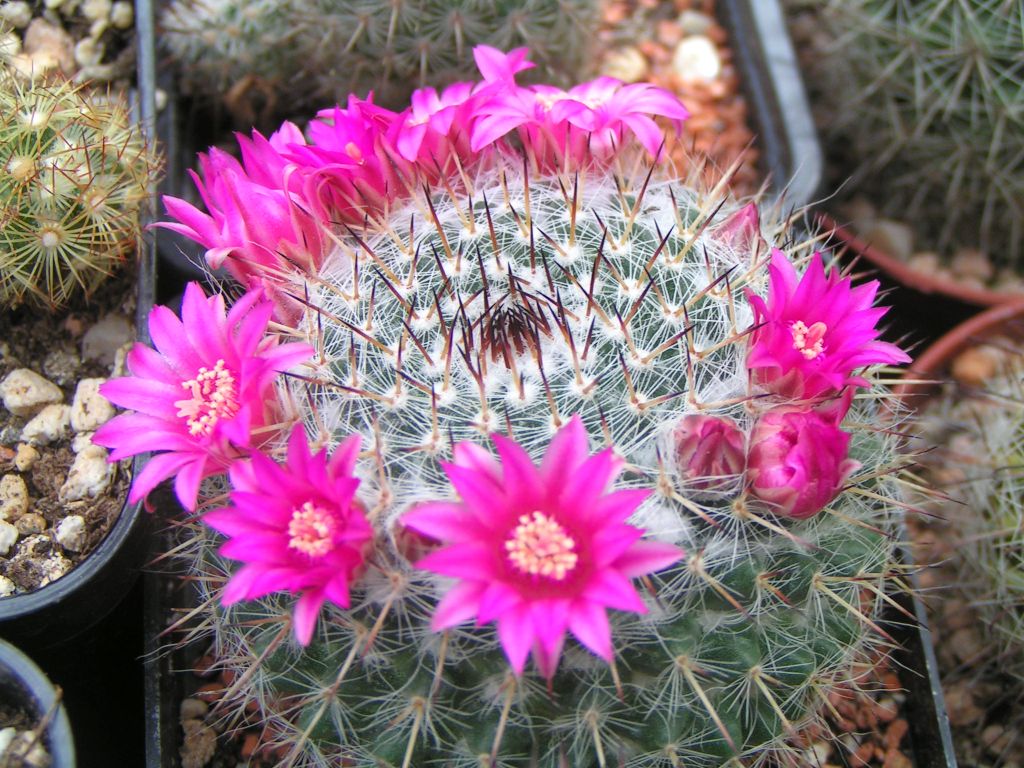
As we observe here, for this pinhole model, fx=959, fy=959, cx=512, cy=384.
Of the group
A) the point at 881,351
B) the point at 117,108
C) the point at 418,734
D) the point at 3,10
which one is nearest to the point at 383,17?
the point at 117,108

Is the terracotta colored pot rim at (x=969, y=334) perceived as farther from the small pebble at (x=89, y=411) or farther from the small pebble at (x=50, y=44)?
the small pebble at (x=50, y=44)

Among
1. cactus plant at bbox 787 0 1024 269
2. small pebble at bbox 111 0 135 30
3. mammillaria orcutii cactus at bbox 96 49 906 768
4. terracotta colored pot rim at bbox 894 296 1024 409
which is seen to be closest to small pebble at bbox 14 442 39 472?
mammillaria orcutii cactus at bbox 96 49 906 768

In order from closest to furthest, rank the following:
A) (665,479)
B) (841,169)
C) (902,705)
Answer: (665,479) < (902,705) < (841,169)

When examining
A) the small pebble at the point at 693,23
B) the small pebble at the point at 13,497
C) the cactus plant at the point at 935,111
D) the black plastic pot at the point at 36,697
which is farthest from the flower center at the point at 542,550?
the small pebble at the point at 693,23

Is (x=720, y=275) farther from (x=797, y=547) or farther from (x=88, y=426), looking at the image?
(x=88, y=426)

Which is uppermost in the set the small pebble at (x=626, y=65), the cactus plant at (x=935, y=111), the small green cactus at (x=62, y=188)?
the small green cactus at (x=62, y=188)

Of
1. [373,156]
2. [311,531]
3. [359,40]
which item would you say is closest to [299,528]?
[311,531]

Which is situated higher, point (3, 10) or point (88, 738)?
point (3, 10)

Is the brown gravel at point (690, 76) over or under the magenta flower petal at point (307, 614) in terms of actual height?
under
